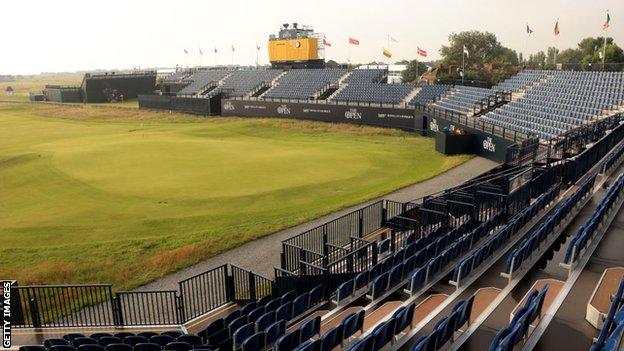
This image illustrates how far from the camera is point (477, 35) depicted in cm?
11012

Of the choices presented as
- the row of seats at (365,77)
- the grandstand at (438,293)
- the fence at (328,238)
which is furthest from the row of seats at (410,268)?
the row of seats at (365,77)

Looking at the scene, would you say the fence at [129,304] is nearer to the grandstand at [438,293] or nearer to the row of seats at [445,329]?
the grandstand at [438,293]

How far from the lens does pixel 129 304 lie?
37.9 feet

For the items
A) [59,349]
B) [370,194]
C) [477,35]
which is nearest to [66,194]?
[370,194]

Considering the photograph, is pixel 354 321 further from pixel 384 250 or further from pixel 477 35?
pixel 477 35

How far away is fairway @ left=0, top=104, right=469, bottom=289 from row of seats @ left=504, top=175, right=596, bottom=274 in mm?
10400

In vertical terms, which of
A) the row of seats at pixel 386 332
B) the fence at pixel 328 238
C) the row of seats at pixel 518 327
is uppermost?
the row of seats at pixel 518 327

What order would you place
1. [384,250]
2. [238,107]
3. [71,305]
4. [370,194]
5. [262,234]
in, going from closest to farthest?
[71,305]
[384,250]
[262,234]
[370,194]
[238,107]

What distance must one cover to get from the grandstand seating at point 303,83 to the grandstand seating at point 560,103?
29246 mm

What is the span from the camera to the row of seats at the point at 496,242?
10.8 m

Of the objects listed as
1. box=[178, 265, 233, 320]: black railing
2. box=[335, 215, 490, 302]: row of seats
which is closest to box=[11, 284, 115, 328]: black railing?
box=[178, 265, 233, 320]: black railing

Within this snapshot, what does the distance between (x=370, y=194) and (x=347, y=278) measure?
12.8 m

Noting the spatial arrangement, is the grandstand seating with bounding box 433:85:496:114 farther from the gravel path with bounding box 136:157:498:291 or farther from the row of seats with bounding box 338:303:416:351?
the row of seats with bounding box 338:303:416:351

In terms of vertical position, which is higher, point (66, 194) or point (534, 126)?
point (534, 126)
